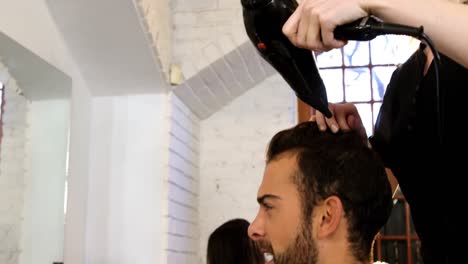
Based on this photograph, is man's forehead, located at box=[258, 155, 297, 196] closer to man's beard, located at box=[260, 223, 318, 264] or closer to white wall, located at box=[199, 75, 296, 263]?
man's beard, located at box=[260, 223, 318, 264]

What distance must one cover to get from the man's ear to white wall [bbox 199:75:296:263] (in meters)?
2.35

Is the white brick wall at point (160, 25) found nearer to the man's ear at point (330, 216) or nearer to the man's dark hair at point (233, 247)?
the man's dark hair at point (233, 247)

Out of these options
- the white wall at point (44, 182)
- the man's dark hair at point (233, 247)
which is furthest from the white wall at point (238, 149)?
the white wall at point (44, 182)

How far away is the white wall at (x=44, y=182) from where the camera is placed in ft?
7.41

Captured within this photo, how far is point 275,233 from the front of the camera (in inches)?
49.3

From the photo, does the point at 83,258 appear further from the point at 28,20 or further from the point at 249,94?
the point at 249,94

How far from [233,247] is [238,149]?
1.11 meters

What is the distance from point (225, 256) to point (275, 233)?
135 cm

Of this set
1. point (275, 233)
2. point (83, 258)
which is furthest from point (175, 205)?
point (275, 233)

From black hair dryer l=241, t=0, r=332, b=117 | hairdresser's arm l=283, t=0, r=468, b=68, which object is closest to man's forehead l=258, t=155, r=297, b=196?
black hair dryer l=241, t=0, r=332, b=117

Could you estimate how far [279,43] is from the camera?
91cm

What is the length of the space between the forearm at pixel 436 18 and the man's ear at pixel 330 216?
45 centimetres

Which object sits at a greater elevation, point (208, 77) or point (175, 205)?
point (208, 77)

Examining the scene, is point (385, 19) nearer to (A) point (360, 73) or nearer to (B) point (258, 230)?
(B) point (258, 230)
